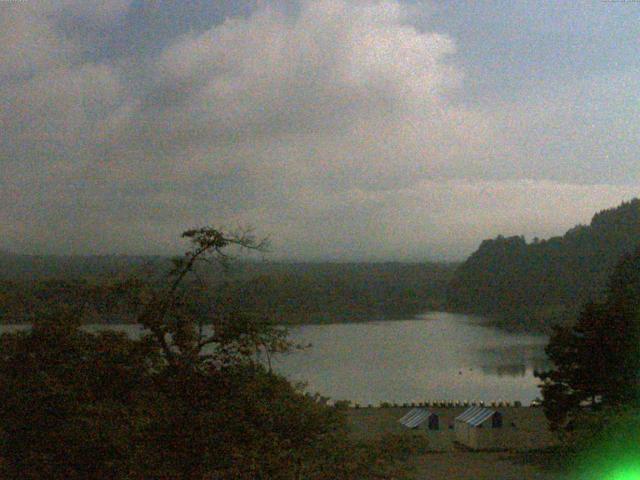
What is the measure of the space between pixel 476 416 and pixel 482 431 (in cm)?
71

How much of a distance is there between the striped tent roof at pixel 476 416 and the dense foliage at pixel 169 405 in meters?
8.22

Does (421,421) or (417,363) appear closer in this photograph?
(421,421)

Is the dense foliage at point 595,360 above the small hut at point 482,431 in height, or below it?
above

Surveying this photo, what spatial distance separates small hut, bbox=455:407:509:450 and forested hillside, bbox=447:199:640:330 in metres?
44.0

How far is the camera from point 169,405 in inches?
197

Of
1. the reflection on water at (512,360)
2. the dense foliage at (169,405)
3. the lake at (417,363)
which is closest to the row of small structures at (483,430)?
the lake at (417,363)

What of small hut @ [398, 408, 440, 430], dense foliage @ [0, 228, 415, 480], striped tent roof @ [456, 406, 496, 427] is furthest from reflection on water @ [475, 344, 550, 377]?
dense foliage @ [0, 228, 415, 480]

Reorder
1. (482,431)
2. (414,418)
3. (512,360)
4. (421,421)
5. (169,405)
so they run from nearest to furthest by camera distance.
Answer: (169,405), (482,431), (421,421), (414,418), (512,360)

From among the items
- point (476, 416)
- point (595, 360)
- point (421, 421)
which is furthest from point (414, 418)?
point (595, 360)

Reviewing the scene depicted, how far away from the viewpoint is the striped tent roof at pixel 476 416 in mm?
13203

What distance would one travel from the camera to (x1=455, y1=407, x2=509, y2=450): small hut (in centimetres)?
1266

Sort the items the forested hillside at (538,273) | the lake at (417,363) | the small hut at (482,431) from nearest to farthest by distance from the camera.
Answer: the small hut at (482,431) → the lake at (417,363) → the forested hillside at (538,273)

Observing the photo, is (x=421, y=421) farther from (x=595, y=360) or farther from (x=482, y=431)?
(x=595, y=360)

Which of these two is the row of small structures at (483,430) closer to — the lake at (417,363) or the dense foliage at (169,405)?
the lake at (417,363)
